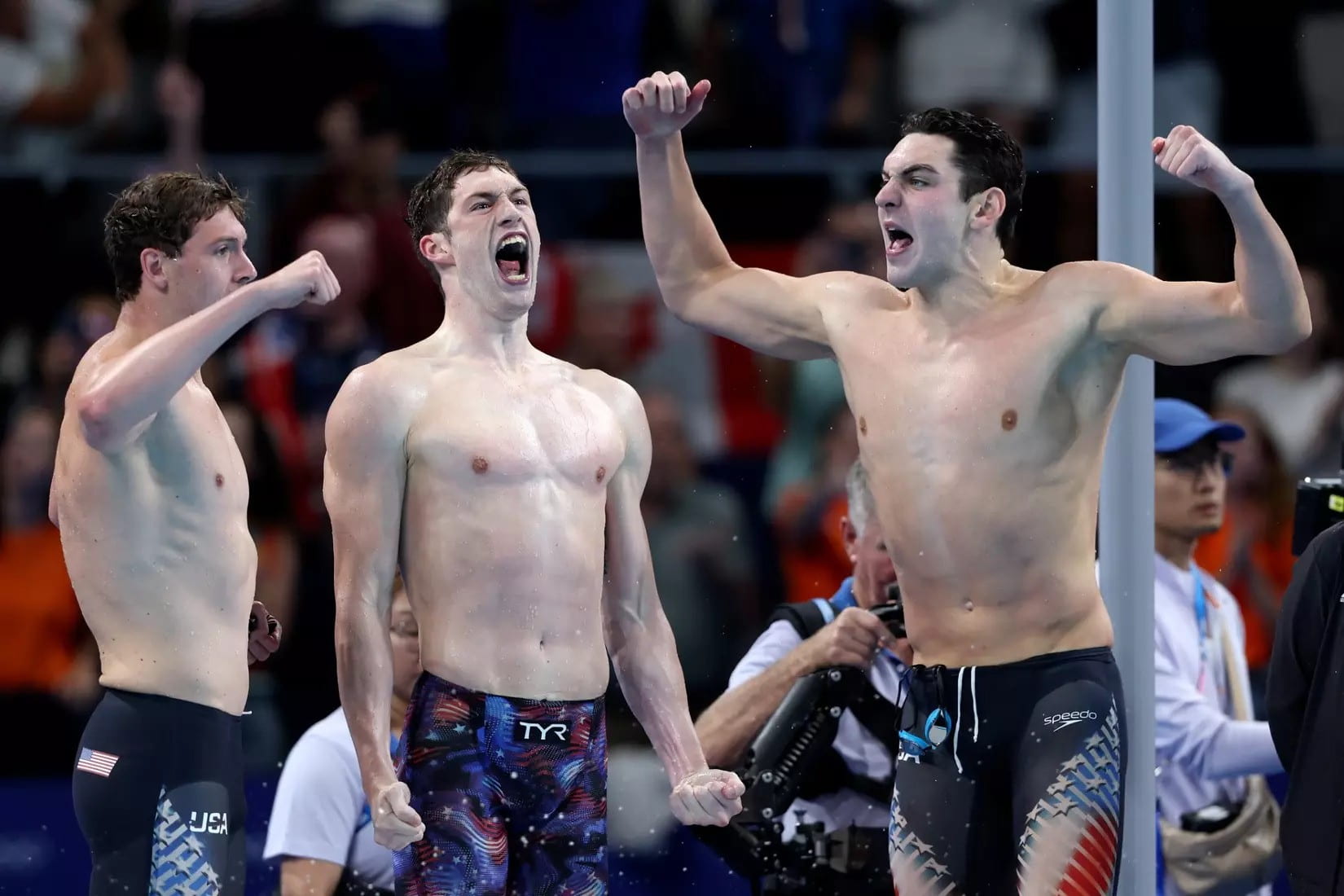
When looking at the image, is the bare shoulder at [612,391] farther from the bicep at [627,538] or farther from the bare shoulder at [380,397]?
the bare shoulder at [380,397]

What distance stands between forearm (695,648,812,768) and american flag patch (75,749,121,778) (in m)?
1.31

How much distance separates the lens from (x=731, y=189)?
7.09 metres

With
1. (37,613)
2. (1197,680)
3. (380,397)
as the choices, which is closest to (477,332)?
(380,397)

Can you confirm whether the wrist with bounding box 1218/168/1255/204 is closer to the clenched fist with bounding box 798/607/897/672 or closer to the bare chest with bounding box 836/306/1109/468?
the bare chest with bounding box 836/306/1109/468

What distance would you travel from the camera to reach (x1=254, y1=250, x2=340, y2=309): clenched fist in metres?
3.41

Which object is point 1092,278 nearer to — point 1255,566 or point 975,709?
point 975,709

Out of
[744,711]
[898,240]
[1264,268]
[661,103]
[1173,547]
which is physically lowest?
[744,711]

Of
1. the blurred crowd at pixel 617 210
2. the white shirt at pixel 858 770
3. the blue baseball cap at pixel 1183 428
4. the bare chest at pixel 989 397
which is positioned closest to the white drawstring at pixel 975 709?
the bare chest at pixel 989 397

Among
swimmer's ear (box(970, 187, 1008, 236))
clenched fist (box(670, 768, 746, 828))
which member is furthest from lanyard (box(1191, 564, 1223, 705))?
clenched fist (box(670, 768, 746, 828))

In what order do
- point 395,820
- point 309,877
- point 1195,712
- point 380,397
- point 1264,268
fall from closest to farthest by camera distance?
1. point 395,820
2. point 1264,268
3. point 380,397
4. point 309,877
5. point 1195,712

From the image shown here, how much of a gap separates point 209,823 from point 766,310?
1.50 meters

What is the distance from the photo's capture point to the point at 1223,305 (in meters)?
3.59

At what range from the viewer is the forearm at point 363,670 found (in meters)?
3.54

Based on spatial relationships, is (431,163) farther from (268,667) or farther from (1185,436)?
(1185,436)
